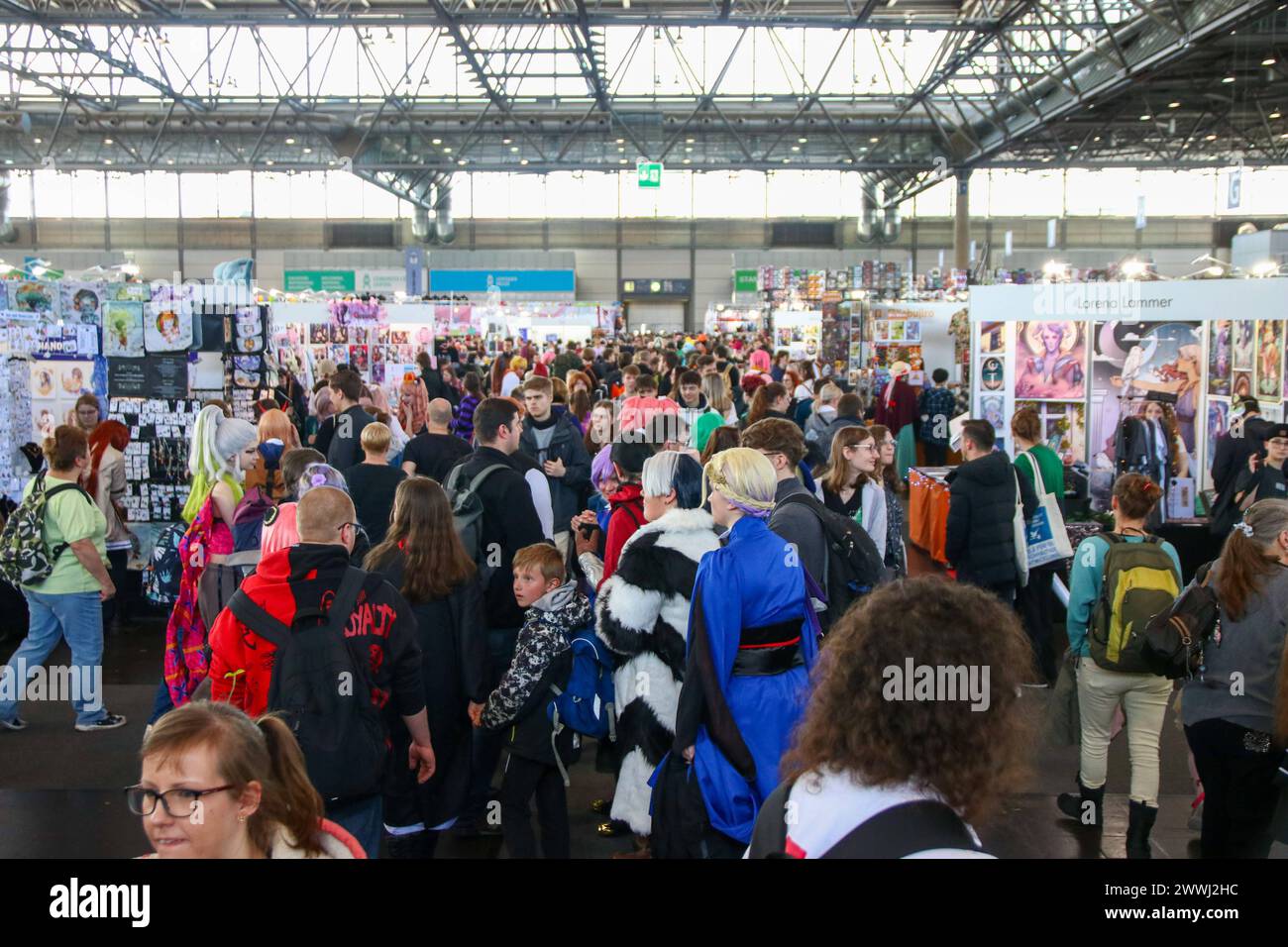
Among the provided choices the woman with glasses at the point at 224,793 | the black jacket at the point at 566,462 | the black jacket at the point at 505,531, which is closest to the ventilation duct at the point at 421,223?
the black jacket at the point at 566,462

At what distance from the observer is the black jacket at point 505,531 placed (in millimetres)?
4477

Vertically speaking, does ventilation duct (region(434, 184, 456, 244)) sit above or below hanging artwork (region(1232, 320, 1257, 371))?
above

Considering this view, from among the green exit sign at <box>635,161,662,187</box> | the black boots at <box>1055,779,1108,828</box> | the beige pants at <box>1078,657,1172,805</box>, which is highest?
the green exit sign at <box>635,161,662,187</box>

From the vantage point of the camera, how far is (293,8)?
14.9m

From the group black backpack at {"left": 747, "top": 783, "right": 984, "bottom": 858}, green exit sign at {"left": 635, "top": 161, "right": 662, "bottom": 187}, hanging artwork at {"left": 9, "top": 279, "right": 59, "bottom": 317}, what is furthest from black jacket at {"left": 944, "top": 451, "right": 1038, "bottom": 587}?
green exit sign at {"left": 635, "top": 161, "right": 662, "bottom": 187}

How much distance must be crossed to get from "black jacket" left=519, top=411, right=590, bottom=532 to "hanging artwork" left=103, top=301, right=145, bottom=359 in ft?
10.5

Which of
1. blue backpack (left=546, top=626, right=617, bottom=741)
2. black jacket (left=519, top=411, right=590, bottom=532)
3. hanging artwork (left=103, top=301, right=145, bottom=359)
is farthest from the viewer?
hanging artwork (left=103, top=301, right=145, bottom=359)

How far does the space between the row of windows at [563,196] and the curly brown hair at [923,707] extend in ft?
126

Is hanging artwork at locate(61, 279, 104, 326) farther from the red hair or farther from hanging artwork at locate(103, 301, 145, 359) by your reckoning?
the red hair

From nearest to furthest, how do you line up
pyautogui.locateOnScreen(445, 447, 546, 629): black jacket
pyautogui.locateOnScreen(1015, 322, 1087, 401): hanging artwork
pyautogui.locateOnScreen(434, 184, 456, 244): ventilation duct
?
pyautogui.locateOnScreen(445, 447, 546, 629): black jacket
pyautogui.locateOnScreen(1015, 322, 1087, 401): hanging artwork
pyautogui.locateOnScreen(434, 184, 456, 244): ventilation duct

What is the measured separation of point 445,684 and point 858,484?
8.65ft

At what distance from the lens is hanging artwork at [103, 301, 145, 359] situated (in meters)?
7.79

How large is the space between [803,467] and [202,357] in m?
4.56

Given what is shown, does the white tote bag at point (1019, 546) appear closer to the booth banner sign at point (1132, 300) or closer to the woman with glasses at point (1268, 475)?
the woman with glasses at point (1268, 475)
